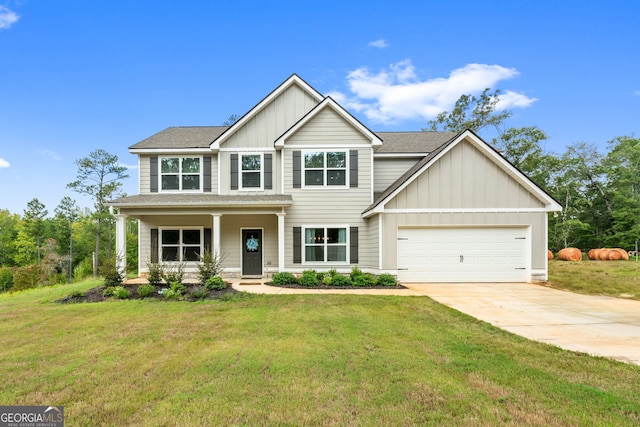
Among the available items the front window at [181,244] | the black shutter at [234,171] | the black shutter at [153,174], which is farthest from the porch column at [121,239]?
the black shutter at [234,171]

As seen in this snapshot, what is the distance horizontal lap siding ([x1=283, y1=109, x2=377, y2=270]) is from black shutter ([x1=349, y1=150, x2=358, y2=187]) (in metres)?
0.13

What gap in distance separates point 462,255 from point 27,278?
31497mm

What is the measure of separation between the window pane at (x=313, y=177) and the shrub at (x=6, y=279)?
33.8 m

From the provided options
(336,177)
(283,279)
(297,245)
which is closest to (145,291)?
(283,279)

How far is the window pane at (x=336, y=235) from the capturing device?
13.6 meters

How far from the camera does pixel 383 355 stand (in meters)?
4.55

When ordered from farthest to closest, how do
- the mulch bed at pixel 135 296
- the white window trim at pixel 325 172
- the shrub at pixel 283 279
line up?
the white window trim at pixel 325 172
the shrub at pixel 283 279
the mulch bed at pixel 135 296

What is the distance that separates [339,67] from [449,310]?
681 inches

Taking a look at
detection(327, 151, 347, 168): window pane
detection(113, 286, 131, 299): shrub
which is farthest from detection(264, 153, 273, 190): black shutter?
detection(113, 286, 131, 299): shrub

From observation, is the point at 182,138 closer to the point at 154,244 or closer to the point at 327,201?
the point at 154,244

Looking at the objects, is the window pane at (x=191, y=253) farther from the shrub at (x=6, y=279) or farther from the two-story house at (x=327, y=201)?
the shrub at (x=6, y=279)

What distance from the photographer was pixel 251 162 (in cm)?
1402

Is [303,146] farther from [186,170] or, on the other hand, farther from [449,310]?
[449,310]

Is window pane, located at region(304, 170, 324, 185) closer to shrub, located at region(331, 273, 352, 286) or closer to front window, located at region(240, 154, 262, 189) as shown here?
front window, located at region(240, 154, 262, 189)
